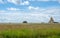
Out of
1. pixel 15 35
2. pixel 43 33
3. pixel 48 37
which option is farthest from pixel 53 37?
pixel 15 35

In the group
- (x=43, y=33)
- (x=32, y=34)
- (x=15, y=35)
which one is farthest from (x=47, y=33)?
(x=15, y=35)

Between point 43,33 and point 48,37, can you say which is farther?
point 43,33

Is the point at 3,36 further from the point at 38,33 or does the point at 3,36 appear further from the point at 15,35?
the point at 38,33

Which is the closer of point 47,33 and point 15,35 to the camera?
point 15,35

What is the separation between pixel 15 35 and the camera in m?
27.2

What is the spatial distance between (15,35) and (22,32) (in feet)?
5.23

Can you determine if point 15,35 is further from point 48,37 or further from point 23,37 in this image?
point 48,37

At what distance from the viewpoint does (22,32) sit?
93.6 feet

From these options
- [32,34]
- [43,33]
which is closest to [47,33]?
[43,33]

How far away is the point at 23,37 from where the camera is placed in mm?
27266

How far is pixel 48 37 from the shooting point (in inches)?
1056

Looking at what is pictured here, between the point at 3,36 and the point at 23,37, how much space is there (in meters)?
2.51

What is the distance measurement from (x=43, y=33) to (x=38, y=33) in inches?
26.8

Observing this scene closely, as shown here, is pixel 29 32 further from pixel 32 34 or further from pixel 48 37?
pixel 48 37
